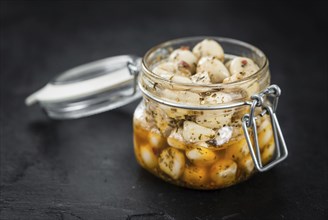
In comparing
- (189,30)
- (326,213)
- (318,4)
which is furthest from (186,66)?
(318,4)

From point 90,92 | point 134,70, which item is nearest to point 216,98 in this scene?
point 134,70

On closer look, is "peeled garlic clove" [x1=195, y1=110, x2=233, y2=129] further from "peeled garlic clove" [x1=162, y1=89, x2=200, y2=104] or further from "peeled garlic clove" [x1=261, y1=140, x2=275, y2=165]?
"peeled garlic clove" [x1=261, y1=140, x2=275, y2=165]

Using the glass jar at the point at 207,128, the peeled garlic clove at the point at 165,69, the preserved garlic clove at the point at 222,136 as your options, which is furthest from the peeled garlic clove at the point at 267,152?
the peeled garlic clove at the point at 165,69

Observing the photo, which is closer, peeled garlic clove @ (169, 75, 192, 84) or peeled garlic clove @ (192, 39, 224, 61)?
peeled garlic clove @ (169, 75, 192, 84)

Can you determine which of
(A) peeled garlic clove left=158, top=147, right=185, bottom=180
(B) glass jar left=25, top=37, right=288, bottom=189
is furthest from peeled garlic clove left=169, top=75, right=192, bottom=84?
(A) peeled garlic clove left=158, top=147, right=185, bottom=180

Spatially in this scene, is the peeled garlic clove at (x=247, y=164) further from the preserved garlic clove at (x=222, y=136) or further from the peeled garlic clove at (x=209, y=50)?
the peeled garlic clove at (x=209, y=50)

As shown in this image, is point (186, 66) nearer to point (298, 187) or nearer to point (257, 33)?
point (298, 187)

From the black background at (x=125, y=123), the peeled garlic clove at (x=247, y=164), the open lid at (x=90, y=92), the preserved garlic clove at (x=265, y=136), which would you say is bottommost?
the black background at (x=125, y=123)
